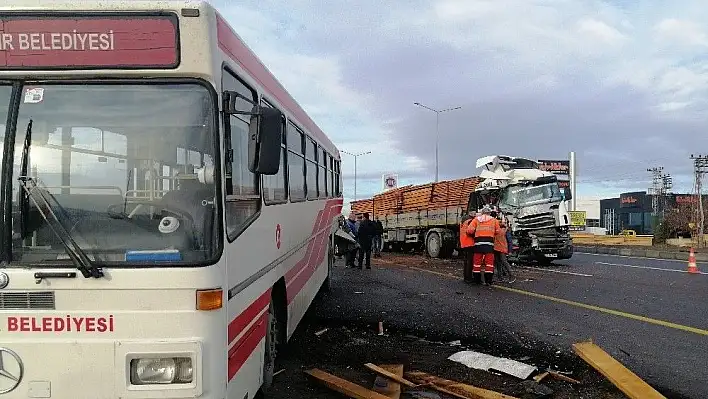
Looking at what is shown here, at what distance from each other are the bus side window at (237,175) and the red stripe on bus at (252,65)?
18cm

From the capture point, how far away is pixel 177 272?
Answer: 3.56 meters

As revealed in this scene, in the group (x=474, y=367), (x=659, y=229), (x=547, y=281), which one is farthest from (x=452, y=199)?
(x=659, y=229)

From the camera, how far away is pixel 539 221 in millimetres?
20625

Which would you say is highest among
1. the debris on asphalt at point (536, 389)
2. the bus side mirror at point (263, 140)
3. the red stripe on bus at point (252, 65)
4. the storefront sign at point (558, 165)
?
the storefront sign at point (558, 165)

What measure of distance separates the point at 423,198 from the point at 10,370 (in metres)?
23.2

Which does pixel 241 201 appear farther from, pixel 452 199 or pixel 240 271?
pixel 452 199

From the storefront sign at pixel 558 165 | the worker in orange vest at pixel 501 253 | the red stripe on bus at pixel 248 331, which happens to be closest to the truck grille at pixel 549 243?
the worker in orange vest at pixel 501 253

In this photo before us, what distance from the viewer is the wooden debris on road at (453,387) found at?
5648mm

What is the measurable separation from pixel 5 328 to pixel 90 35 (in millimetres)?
1698

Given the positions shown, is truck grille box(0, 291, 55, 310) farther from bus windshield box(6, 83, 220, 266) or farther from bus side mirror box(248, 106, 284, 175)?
bus side mirror box(248, 106, 284, 175)

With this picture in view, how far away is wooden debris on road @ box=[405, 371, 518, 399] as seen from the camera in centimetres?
565

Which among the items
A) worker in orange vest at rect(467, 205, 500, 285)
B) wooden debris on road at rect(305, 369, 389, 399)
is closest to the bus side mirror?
wooden debris on road at rect(305, 369, 389, 399)

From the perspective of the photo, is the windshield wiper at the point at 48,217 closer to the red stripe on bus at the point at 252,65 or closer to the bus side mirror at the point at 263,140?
the bus side mirror at the point at 263,140

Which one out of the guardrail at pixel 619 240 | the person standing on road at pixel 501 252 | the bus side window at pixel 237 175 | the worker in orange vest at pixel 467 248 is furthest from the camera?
the guardrail at pixel 619 240
